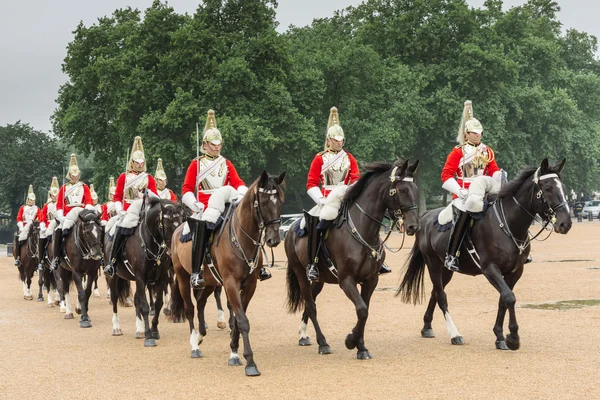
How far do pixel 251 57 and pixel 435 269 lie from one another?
32899 mm

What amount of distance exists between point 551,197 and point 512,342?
6.20 ft

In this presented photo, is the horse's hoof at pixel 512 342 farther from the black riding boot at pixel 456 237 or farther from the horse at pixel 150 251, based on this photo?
the horse at pixel 150 251

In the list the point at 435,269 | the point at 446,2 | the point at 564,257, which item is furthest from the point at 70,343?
the point at 446,2

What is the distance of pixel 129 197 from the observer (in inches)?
600

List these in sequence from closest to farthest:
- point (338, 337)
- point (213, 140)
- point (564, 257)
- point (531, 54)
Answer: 1. point (213, 140)
2. point (338, 337)
3. point (564, 257)
4. point (531, 54)

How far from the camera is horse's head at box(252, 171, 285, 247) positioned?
9742 mm

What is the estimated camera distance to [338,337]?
12492 mm

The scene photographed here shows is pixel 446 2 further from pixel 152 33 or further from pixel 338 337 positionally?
pixel 338 337

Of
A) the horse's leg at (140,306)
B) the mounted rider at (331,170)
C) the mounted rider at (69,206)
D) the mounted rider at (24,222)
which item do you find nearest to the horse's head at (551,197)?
the mounted rider at (331,170)

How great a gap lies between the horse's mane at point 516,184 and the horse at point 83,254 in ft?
26.5

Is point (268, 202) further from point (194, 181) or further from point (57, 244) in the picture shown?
point (57, 244)

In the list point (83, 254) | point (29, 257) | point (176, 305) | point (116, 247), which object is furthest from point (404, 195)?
point (29, 257)

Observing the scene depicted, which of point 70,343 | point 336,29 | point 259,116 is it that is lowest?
point 70,343

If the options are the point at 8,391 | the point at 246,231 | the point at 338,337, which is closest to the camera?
the point at 8,391
